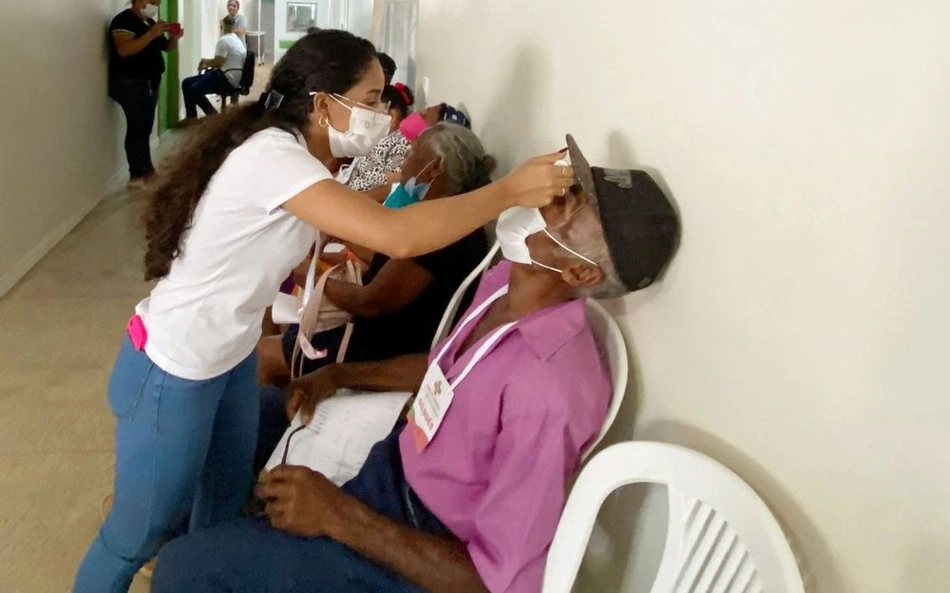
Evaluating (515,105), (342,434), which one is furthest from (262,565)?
(515,105)

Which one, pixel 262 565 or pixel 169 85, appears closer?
pixel 262 565

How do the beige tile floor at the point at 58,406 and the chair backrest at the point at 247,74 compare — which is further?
the chair backrest at the point at 247,74

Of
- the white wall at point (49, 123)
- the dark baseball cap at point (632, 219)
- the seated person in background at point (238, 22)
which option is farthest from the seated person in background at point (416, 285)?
the seated person in background at point (238, 22)

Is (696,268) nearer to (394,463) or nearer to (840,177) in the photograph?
(840,177)

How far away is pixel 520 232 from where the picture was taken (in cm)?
136

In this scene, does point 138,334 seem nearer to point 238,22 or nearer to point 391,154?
point 391,154

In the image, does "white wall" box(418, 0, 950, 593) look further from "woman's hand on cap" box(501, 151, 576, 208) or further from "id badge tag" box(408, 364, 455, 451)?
"id badge tag" box(408, 364, 455, 451)

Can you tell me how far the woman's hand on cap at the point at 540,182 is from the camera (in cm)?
122

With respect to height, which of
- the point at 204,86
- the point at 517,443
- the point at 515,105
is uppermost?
the point at 515,105

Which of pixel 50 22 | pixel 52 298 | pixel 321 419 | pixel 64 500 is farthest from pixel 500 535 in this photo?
pixel 50 22

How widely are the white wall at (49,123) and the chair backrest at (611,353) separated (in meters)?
3.14

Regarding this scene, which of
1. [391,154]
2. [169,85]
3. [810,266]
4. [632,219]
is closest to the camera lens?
[810,266]

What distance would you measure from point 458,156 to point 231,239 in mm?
886

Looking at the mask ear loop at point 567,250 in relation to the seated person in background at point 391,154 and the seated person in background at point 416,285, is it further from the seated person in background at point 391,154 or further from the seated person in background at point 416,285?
the seated person in background at point 391,154
